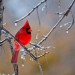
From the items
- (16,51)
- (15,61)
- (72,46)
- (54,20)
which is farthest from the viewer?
(72,46)

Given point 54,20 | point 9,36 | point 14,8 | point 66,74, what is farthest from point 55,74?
point 9,36

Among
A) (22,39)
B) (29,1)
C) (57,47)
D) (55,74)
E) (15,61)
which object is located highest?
(29,1)

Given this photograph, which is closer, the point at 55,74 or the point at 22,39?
the point at 22,39

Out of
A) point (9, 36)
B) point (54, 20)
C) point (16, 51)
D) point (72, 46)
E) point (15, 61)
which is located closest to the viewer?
point (9, 36)

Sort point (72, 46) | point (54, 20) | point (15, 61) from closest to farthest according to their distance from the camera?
1. point (15, 61)
2. point (54, 20)
3. point (72, 46)

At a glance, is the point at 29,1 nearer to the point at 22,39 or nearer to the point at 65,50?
the point at 65,50

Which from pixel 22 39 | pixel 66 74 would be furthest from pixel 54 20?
pixel 22 39

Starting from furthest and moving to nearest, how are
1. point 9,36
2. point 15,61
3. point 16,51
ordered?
1. point 16,51
2. point 15,61
3. point 9,36

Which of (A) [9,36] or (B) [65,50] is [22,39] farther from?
(B) [65,50]

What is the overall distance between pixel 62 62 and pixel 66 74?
17 cm

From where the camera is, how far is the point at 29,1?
5.96 m

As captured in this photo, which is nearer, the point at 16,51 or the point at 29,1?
the point at 16,51

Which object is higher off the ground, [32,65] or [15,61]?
[32,65]

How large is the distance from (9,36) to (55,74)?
410 centimetres
